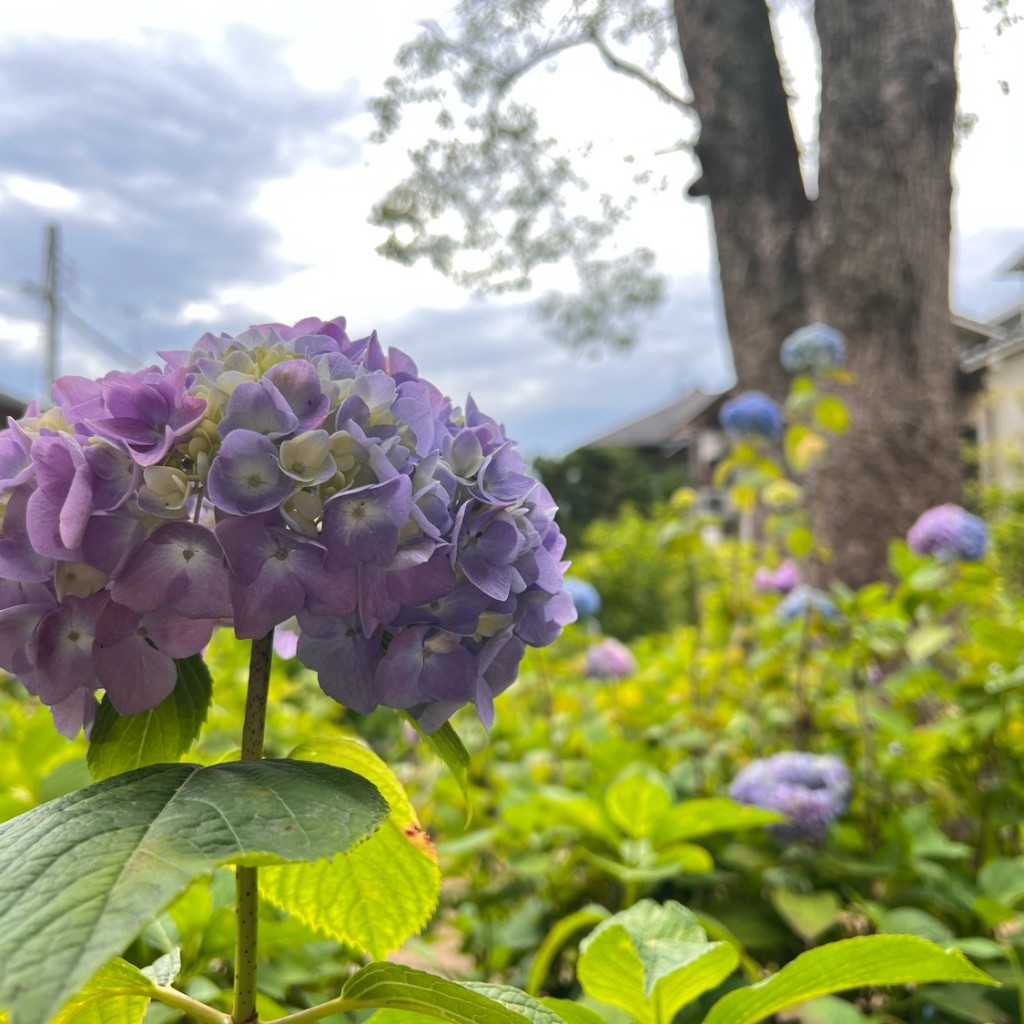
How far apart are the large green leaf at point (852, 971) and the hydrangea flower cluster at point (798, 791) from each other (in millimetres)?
879

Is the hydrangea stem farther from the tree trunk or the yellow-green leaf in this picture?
the tree trunk

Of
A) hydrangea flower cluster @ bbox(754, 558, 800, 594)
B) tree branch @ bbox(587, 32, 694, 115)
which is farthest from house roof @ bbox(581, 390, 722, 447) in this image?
hydrangea flower cluster @ bbox(754, 558, 800, 594)

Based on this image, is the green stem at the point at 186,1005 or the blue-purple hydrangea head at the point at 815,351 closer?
the green stem at the point at 186,1005

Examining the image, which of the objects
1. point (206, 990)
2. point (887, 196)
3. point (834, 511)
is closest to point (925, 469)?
point (834, 511)

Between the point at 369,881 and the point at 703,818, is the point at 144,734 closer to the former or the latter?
the point at 369,881

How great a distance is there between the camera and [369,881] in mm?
670

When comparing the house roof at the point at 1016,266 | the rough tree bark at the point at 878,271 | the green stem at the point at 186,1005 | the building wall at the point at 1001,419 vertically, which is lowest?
the green stem at the point at 186,1005

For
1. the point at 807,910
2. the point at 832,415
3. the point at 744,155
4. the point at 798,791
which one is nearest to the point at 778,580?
the point at 832,415

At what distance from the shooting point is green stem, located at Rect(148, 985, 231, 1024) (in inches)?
20.5

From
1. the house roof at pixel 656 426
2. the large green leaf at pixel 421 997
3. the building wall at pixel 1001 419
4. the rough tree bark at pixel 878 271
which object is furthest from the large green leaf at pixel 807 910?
the house roof at pixel 656 426

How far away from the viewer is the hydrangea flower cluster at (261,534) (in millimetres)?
530

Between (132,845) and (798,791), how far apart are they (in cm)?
127

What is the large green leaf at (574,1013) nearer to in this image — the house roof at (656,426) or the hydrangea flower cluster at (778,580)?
the hydrangea flower cluster at (778,580)

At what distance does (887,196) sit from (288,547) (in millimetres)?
4643
